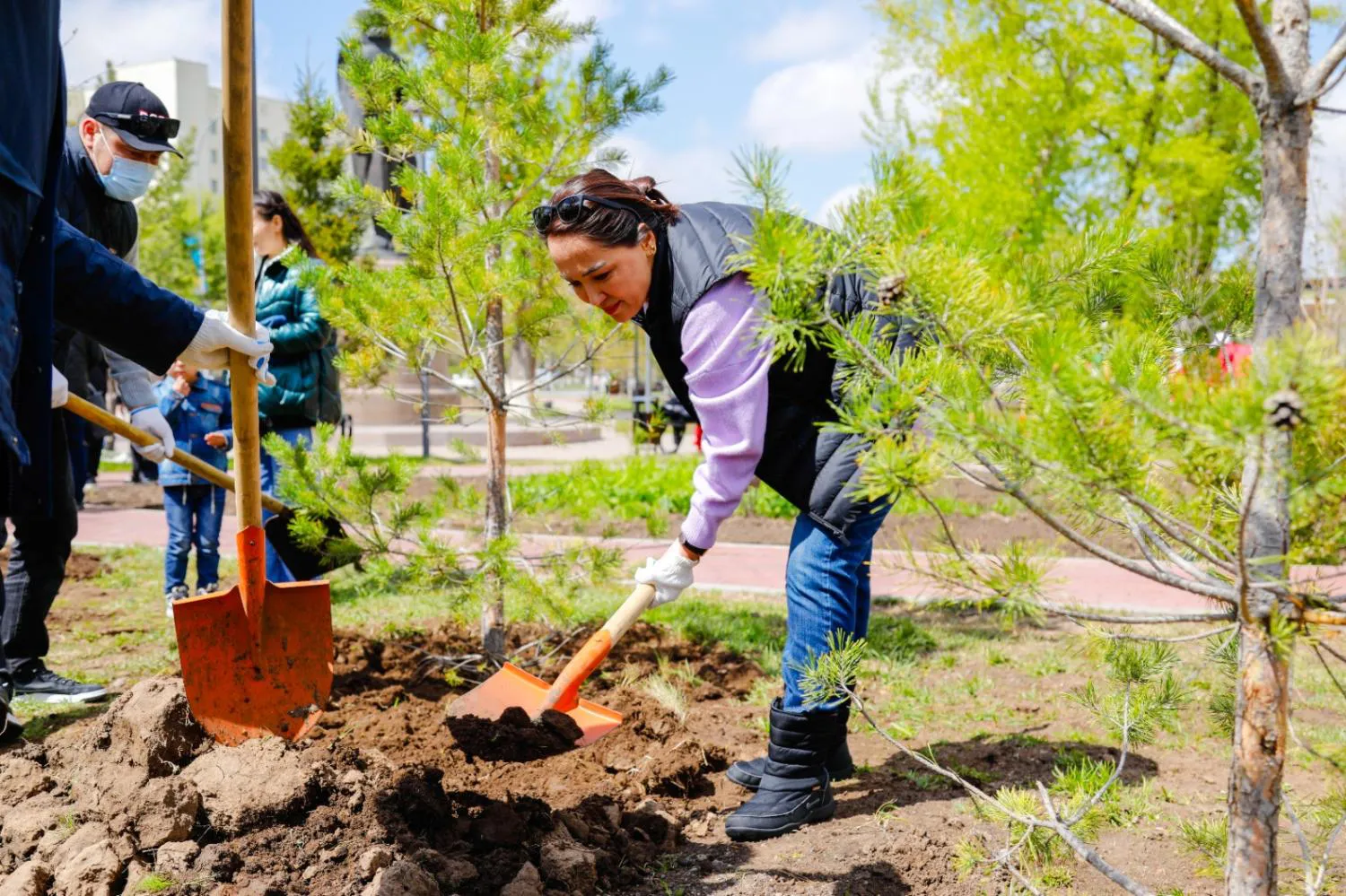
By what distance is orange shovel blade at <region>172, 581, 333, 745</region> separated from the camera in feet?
8.96

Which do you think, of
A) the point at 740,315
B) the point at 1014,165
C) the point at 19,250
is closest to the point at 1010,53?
the point at 1014,165

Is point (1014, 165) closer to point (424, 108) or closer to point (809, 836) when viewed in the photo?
point (424, 108)

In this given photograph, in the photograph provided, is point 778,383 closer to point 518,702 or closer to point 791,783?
point 791,783

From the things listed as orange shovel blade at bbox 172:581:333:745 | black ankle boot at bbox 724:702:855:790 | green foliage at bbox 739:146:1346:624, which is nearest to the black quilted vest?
black ankle boot at bbox 724:702:855:790

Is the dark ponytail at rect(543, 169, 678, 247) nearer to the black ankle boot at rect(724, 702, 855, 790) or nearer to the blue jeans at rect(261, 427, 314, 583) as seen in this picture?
the black ankle boot at rect(724, 702, 855, 790)

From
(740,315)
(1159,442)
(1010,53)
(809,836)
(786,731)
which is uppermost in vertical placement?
(1010,53)

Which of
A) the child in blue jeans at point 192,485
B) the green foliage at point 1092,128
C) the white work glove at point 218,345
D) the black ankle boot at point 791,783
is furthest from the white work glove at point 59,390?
the green foliage at point 1092,128

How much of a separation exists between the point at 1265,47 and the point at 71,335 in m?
3.79

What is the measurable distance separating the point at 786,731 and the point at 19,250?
194cm

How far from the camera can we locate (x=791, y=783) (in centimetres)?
264

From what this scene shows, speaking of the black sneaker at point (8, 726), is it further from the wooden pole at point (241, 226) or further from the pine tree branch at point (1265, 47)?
the pine tree branch at point (1265, 47)

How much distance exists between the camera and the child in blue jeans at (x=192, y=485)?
15.8 ft

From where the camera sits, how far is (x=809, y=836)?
2.57 m

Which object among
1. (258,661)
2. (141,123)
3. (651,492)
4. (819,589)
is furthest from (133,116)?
(651,492)
